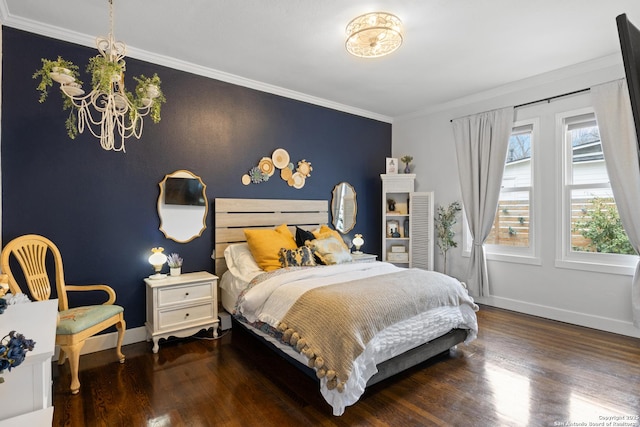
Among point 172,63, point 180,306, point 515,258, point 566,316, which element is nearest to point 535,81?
point 515,258

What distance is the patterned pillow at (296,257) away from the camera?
336 cm

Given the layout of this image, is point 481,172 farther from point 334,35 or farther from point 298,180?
point 334,35

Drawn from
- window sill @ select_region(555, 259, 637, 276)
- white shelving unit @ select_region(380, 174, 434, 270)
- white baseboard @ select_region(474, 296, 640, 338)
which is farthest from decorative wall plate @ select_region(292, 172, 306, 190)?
window sill @ select_region(555, 259, 637, 276)

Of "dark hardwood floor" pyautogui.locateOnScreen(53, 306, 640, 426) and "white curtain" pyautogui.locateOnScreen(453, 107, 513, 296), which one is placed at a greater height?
"white curtain" pyautogui.locateOnScreen(453, 107, 513, 296)

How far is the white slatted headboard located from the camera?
3.66 meters

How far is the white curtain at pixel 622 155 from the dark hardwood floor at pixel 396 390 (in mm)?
1054

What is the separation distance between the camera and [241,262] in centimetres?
342

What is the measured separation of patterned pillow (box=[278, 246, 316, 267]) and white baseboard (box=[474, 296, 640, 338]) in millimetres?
2561

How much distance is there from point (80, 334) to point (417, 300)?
8.10ft

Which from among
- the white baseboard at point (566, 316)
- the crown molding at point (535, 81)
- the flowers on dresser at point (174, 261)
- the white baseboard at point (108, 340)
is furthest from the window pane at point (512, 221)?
the white baseboard at point (108, 340)

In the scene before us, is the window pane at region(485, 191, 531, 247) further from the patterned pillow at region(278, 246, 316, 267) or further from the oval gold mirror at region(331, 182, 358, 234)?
the patterned pillow at region(278, 246, 316, 267)

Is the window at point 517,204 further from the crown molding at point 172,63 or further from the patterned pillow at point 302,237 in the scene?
the patterned pillow at point 302,237

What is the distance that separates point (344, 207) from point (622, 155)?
3.18 m

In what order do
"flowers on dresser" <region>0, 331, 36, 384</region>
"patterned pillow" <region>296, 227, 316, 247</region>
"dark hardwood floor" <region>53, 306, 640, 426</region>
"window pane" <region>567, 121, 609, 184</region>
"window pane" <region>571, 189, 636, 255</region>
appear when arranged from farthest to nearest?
1. "patterned pillow" <region>296, 227, 316, 247</region>
2. "window pane" <region>567, 121, 609, 184</region>
3. "window pane" <region>571, 189, 636, 255</region>
4. "dark hardwood floor" <region>53, 306, 640, 426</region>
5. "flowers on dresser" <region>0, 331, 36, 384</region>
